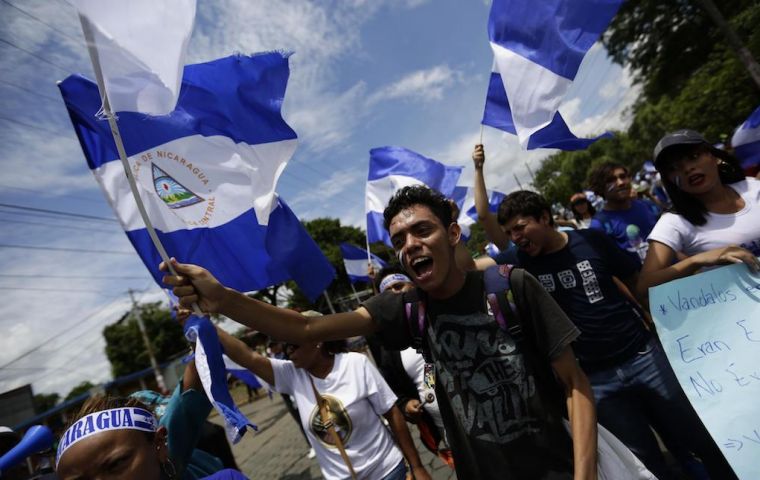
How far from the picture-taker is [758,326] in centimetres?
160

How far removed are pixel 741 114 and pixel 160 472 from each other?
22401mm

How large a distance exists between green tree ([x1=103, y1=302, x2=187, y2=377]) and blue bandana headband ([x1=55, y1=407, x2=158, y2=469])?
44789 millimetres

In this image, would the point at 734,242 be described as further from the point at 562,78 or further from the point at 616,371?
the point at 562,78

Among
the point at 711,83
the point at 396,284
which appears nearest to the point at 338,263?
the point at 711,83

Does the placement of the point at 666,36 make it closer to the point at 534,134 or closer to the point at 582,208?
the point at 582,208

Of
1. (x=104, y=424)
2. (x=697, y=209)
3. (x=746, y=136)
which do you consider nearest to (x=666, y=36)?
(x=746, y=136)

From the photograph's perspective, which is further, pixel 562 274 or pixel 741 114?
pixel 741 114

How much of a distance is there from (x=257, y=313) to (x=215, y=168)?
3.76 ft

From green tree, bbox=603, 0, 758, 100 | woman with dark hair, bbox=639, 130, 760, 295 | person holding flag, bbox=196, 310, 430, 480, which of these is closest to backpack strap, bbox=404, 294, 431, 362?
person holding flag, bbox=196, 310, 430, 480

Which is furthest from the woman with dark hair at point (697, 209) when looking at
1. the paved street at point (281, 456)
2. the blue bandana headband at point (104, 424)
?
the paved street at point (281, 456)

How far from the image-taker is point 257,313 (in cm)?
158

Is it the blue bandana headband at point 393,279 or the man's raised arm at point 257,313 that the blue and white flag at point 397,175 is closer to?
the blue bandana headband at point 393,279

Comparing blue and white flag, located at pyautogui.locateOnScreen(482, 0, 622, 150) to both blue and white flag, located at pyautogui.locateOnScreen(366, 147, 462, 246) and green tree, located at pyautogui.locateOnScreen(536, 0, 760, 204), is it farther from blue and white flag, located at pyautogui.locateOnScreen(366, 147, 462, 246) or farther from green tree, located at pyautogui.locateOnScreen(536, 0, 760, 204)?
green tree, located at pyautogui.locateOnScreen(536, 0, 760, 204)

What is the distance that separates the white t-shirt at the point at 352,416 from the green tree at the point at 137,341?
44180mm
